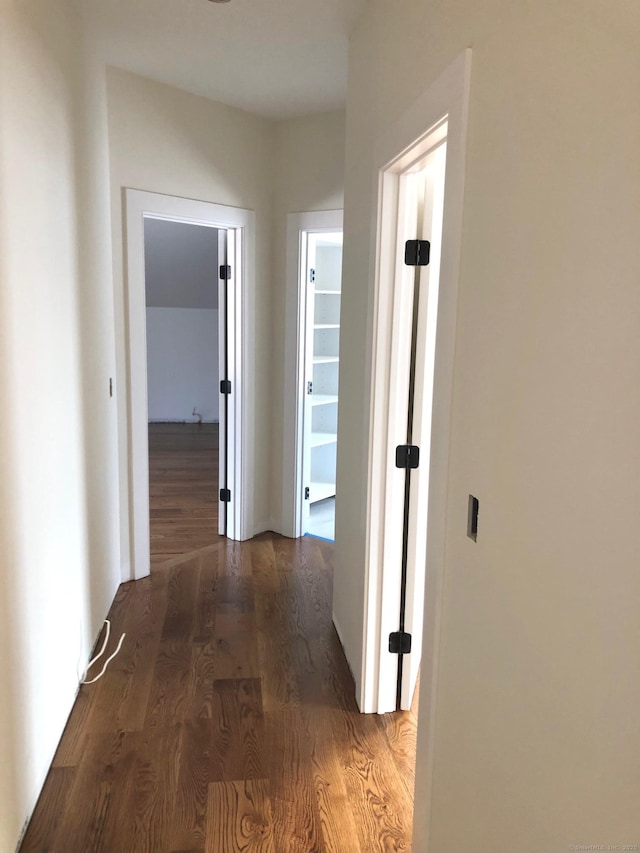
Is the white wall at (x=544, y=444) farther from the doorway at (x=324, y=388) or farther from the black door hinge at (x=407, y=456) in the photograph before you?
the doorway at (x=324, y=388)

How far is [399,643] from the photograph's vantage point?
251cm

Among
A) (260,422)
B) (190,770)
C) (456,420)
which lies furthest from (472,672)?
(260,422)

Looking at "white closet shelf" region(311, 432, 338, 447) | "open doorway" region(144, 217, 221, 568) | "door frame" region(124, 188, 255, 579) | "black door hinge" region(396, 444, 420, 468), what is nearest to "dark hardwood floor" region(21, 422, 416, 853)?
"door frame" region(124, 188, 255, 579)

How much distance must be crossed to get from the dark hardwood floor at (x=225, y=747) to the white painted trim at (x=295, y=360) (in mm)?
981

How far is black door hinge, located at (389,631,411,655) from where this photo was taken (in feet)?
8.21

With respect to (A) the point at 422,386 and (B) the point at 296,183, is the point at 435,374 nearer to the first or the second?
(A) the point at 422,386

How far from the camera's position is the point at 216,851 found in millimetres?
1851

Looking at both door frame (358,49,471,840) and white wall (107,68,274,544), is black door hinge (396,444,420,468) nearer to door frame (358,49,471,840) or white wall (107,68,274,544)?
door frame (358,49,471,840)

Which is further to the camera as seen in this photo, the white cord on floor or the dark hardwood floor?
the white cord on floor

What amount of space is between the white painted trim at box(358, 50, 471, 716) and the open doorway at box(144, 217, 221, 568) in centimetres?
188

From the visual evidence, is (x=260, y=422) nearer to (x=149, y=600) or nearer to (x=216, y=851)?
(x=149, y=600)

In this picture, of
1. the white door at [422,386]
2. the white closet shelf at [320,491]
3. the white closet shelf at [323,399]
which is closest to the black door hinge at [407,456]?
the white door at [422,386]

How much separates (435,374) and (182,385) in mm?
6632

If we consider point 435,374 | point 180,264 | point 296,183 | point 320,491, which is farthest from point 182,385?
point 435,374
